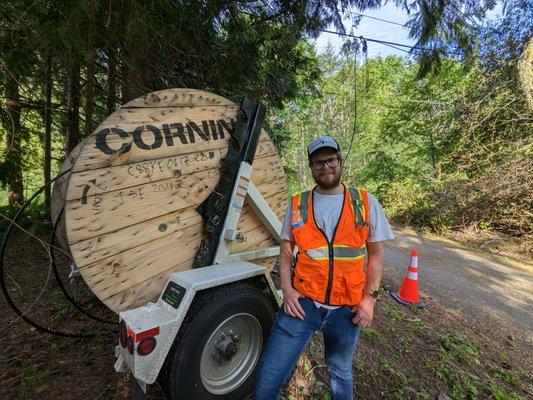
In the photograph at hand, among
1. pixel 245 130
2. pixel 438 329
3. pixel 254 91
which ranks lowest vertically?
pixel 438 329

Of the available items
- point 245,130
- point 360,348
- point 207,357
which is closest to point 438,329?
point 360,348

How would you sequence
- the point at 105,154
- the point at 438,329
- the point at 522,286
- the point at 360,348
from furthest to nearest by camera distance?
the point at 522,286 → the point at 438,329 → the point at 360,348 → the point at 105,154

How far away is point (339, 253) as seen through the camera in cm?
205

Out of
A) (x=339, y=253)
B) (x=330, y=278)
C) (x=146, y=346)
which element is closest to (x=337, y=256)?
(x=339, y=253)

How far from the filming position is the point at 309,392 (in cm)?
263

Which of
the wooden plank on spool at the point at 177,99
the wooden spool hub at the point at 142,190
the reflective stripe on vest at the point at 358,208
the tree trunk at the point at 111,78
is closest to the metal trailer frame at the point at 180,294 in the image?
the wooden spool hub at the point at 142,190

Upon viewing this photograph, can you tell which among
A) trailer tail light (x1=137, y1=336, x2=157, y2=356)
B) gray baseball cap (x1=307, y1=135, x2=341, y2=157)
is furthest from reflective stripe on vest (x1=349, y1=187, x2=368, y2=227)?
trailer tail light (x1=137, y1=336, x2=157, y2=356)

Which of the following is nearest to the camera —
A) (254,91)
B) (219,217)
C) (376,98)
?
(219,217)

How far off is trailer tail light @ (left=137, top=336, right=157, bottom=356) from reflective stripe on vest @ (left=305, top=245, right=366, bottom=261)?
3.56 ft

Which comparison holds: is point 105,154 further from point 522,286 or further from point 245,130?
point 522,286

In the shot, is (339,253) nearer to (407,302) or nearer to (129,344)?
(129,344)

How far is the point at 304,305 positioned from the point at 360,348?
5.24 ft

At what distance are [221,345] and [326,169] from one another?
Answer: 4.75 ft

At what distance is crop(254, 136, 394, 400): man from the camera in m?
2.06
